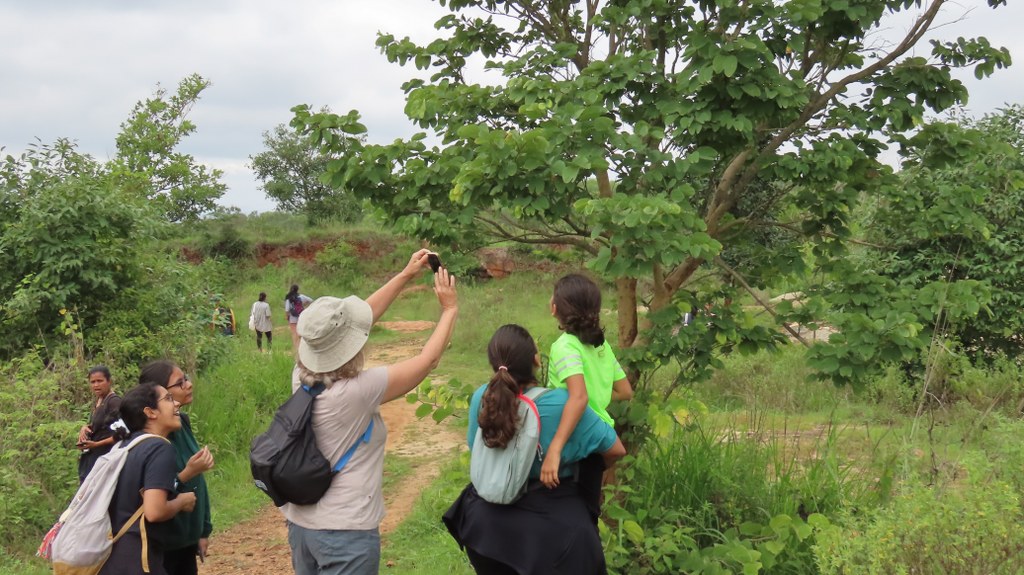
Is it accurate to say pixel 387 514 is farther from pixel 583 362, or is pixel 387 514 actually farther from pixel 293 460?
pixel 293 460

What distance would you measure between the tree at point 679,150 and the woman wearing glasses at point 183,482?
4.56ft

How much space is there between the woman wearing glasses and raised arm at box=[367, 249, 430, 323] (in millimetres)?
916

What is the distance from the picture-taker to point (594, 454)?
2994mm

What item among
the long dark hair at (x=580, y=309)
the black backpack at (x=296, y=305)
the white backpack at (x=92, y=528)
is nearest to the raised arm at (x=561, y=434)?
the long dark hair at (x=580, y=309)

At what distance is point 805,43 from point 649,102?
0.96 m

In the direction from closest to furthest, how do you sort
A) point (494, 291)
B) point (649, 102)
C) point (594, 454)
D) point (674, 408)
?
point (594, 454), point (674, 408), point (649, 102), point (494, 291)

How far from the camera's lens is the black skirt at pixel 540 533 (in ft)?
9.21

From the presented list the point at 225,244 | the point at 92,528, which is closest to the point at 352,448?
the point at 92,528

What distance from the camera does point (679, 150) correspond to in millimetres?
4395

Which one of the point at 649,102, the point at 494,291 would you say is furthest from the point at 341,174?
the point at 494,291

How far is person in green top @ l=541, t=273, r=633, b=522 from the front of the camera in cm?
300

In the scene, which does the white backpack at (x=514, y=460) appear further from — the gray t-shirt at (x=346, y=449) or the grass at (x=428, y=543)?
the grass at (x=428, y=543)

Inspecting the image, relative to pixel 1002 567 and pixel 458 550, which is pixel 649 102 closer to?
pixel 1002 567

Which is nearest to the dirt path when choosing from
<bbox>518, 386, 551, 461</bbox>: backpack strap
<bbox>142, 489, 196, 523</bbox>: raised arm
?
<bbox>142, 489, 196, 523</bbox>: raised arm
